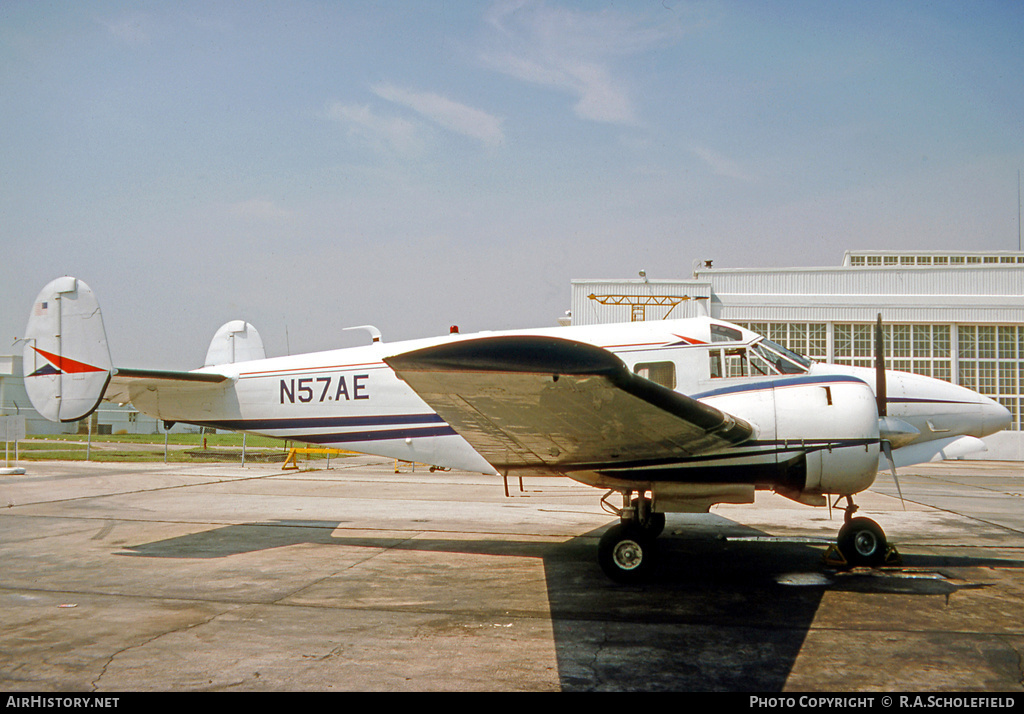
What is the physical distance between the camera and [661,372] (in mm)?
8422

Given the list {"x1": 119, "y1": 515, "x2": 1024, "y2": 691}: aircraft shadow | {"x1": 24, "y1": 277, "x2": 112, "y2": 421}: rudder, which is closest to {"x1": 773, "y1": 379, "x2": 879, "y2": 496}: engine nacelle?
{"x1": 119, "y1": 515, "x2": 1024, "y2": 691}: aircraft shadow

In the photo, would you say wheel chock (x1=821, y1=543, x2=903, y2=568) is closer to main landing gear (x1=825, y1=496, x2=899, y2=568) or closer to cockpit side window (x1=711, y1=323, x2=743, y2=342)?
main landing gear (x1=825, y1=496, x2=899, y2=568)

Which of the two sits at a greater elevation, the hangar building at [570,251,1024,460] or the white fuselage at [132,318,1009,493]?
the hangar building at [570,251,1024,460]

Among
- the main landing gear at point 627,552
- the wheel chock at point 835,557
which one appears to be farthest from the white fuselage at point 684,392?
the wheel chock at point 835,557

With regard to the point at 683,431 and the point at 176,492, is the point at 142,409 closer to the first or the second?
the point at 176,492

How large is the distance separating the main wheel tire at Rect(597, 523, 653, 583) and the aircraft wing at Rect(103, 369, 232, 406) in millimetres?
6312

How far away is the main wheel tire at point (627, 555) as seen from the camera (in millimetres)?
7352

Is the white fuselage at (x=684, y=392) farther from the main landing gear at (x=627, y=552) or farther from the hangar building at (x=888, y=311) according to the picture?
the hangar building at (x=888, y=311)

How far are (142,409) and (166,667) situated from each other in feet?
21.5

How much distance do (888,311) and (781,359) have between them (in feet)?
87.4

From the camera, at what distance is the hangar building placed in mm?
30469

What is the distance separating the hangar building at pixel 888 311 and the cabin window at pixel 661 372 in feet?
71.5

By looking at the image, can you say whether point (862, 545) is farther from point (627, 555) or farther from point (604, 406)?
point (604, 406)

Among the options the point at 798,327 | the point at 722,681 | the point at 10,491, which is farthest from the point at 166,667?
the point at 798,327
